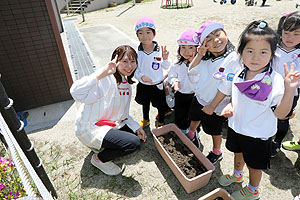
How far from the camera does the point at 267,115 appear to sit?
6.11 feet

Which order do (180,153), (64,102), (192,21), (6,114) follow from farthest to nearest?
(192,21) → (64,102) → (180,153) → (6,114)

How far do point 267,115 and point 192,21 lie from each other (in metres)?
11.7

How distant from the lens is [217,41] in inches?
85.9

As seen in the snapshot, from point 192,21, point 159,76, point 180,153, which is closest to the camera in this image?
point 180,153

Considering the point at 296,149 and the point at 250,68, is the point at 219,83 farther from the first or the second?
the point at 296,149

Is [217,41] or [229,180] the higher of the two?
[217,41]

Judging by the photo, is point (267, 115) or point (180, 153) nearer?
point (267, 115)

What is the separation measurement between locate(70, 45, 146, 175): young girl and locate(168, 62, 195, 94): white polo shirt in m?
0.66

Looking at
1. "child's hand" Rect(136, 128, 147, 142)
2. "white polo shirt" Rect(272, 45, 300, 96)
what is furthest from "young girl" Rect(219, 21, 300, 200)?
"child's hand" Rect(136, 128, 147, 142)

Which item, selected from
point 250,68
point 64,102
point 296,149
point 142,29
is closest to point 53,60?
point 64,102

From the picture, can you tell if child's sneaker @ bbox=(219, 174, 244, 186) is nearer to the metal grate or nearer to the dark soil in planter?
the dark soil in planter

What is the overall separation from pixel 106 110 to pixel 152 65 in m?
1.04

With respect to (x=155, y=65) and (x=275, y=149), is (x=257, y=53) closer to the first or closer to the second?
(x=155, y=65)

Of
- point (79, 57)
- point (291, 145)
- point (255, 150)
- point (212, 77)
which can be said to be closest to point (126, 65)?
point (212, 77)
